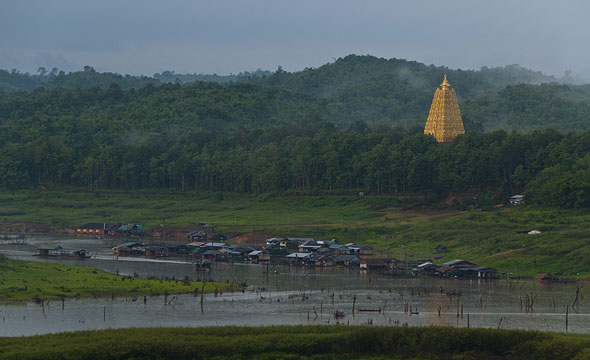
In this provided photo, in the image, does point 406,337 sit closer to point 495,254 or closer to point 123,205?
point 495,254

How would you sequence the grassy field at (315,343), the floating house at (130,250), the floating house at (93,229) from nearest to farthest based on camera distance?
1. the grassy field at (315,343)
2. the floating house at (130,250)
3. the floating house at (93,229)

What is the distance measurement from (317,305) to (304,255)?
33.4 m

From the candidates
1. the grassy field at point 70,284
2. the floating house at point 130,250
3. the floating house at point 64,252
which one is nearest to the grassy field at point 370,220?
the floating house at point 130,250

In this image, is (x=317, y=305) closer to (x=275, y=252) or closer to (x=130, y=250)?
(x=275, y=252)

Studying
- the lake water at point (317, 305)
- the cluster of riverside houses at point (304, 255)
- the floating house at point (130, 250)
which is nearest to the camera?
the lake water at point (317, 305)

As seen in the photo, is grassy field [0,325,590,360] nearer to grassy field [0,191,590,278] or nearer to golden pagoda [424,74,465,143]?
grassy field [0,191,590,278]

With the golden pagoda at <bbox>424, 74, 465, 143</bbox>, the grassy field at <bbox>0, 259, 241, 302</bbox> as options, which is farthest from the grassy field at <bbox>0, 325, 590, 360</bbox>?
the golden pagoda at <bbox>424, 74, 465, 143</bbox>

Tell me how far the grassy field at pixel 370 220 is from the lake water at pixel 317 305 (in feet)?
33.0

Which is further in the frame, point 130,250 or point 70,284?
point 130,250

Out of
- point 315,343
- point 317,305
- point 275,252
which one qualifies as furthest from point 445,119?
point 315,343

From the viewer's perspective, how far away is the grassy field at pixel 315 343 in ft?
165

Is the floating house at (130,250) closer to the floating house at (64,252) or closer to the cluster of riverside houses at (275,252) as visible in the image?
the cluster of riverside houses at (275,252)

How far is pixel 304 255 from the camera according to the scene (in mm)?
111000

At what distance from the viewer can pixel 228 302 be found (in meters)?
78.8
